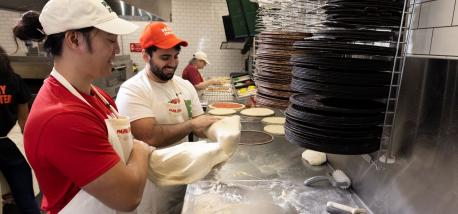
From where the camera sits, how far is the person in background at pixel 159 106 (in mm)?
1645

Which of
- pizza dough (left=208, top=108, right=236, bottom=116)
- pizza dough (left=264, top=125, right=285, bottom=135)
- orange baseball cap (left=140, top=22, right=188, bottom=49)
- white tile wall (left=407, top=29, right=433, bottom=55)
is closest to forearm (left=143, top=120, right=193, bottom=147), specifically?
orange baseball cap (left=140, top=22, right=188, bottom=49)

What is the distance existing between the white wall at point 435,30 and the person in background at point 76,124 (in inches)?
34.5

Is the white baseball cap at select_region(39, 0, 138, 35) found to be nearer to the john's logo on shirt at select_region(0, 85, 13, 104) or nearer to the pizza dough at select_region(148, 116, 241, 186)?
the pizza dough at select_region(148, 116, 241, 186)

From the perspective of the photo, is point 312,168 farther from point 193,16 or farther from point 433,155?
point 193,16


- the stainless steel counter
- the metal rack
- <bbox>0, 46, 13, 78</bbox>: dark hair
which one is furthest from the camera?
<bbox>0, 46, 13, 78</bbox>: dark hair

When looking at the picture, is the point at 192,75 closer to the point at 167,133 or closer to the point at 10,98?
the point at 10,98

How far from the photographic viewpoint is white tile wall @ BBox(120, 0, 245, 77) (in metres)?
6.25

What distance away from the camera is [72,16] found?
84 cm

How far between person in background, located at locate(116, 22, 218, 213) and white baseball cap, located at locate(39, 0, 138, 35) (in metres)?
0.82

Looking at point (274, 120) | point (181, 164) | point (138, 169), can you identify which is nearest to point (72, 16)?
point (138, 169)

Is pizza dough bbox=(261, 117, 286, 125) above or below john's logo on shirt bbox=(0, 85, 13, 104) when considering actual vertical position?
below

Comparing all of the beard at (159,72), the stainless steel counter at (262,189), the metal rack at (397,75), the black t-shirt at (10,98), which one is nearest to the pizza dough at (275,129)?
the stainless steel counter at (262,189)

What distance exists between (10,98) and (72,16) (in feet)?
5.41

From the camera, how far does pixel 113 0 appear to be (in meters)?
2.08
